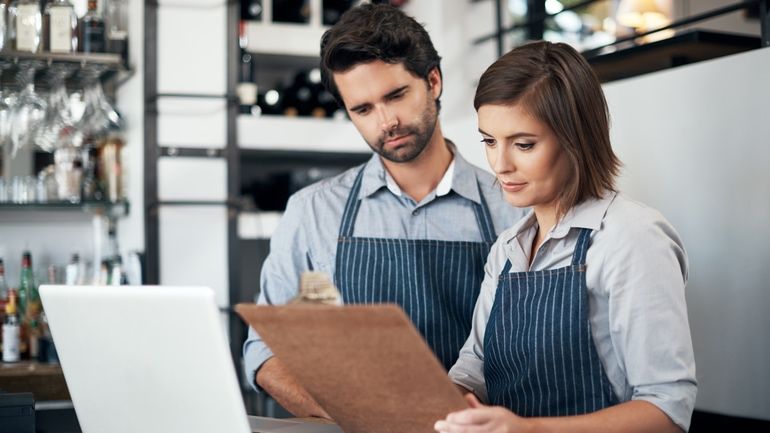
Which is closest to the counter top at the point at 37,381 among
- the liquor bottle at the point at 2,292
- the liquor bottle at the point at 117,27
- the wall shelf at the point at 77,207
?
the liquor bottle at the point at 2,292

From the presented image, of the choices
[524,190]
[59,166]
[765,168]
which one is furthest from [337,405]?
[59,166]

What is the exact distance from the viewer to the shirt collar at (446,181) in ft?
5.98

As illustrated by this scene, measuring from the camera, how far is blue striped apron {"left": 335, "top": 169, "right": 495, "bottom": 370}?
1766mm

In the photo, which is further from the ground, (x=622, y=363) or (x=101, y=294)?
(x=101, y=294)

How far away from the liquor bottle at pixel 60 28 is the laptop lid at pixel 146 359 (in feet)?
7.37

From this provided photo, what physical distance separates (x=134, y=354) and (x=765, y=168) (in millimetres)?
1174

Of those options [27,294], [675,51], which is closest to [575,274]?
[675,51]

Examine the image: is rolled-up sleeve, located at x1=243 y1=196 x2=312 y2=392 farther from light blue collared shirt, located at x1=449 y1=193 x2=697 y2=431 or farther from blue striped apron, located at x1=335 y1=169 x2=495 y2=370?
light blue collared shirt, located at x1=449 y1=193 x2=697 y2=431

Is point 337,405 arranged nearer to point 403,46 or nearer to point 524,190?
point 524,190

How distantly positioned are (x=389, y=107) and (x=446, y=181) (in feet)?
0.65

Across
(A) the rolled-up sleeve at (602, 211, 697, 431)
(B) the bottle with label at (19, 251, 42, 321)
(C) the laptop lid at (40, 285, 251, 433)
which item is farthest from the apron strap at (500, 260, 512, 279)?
(B) the bottle with label at (19, 251, 42, 321)

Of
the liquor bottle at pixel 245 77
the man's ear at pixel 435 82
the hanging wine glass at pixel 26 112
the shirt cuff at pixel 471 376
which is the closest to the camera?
the shirt cuff at pixel 471 376

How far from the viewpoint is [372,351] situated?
982 millimetres

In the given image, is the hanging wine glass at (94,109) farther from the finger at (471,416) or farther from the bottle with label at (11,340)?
the finger at (471,416)
